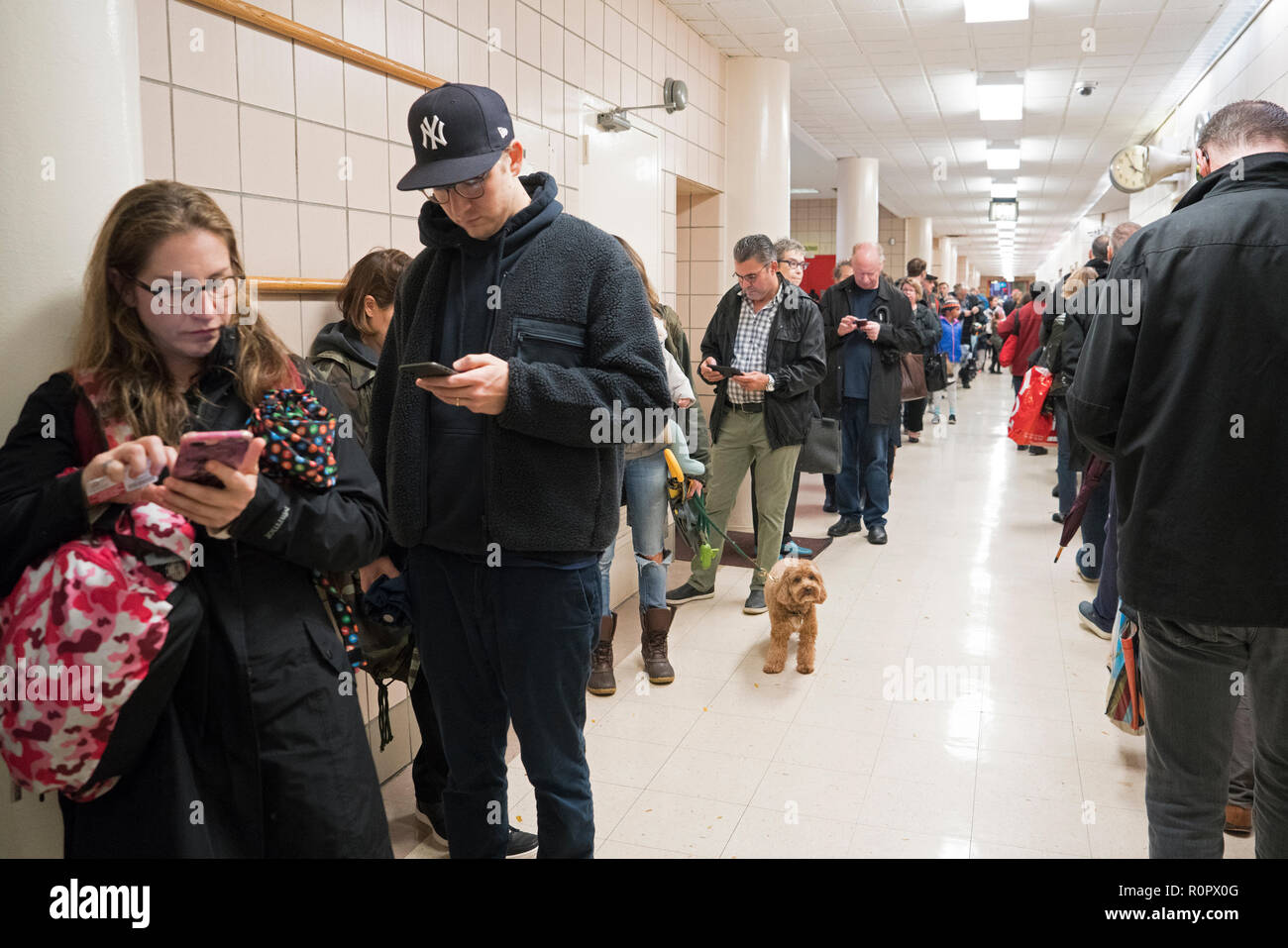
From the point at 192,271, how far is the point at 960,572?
14.5ft

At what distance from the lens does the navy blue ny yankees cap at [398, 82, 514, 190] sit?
1.72 meters

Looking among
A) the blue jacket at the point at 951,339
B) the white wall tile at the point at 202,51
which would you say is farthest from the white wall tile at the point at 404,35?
the blue jacket at the point at 951,339

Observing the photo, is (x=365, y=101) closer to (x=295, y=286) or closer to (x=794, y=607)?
(x=295, y=286)

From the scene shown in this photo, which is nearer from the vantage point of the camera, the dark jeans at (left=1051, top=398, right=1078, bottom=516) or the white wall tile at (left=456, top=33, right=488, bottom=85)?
the white wall tile at (left=456, top=33, right=488, bottom=85)

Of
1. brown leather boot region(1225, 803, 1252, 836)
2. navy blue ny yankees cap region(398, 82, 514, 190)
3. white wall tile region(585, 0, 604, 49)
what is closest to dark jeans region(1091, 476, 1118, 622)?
brown leather boot region(1225, 803, 1252, 836)

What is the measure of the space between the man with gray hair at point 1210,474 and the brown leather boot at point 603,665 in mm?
1996

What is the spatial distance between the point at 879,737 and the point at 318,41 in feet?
8.86

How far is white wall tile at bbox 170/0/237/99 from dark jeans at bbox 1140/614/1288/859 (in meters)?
2.41

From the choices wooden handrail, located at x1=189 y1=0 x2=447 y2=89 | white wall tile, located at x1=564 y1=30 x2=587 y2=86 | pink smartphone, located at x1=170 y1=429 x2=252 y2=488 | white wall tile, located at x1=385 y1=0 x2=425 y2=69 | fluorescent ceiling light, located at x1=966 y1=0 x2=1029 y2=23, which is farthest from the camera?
fluorescent ceiling light, located at x1=966 y1=0 x2=1029 y2=23

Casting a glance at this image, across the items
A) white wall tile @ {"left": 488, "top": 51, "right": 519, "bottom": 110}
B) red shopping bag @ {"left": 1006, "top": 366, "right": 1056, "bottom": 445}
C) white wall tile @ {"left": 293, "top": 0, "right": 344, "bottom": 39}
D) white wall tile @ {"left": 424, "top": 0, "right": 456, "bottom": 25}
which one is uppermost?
white wall tile @ {"left": 424, "top": 0, "right": 456, "bottom": 25}

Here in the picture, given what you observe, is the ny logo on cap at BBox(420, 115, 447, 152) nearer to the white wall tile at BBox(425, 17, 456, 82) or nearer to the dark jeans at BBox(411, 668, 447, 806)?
the dark jeans at BBox(411, 668, 447, 806)
